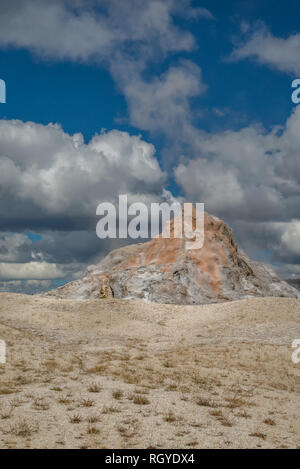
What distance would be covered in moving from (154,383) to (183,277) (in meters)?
30.7

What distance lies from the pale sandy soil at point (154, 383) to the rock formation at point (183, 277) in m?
10.3

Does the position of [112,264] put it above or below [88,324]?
above

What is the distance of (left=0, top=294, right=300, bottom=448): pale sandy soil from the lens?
26.7 feet

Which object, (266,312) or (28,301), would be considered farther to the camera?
(28,301)

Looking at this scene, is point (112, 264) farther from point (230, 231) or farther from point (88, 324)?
A: point (88, 324)

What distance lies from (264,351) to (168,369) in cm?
780

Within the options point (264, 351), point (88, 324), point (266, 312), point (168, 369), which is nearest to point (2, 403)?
point (168, 369)

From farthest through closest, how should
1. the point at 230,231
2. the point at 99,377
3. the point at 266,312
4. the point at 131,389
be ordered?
the point at 230,231
the point at 266,312
the point at 99,377
the point at 131,389

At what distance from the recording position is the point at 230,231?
177 feet

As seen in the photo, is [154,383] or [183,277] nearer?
[154,383]

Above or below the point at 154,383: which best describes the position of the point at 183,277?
above

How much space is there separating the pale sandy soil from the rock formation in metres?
10.3

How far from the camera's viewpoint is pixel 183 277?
43719mm
